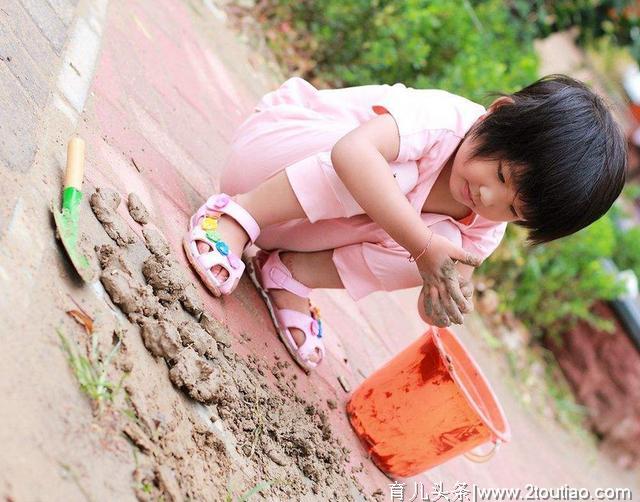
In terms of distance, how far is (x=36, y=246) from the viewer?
4.46 ft

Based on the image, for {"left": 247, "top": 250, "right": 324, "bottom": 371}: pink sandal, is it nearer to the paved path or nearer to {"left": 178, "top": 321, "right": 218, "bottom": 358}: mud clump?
the paved path

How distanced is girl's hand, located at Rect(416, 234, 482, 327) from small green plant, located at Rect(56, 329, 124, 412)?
2.59ft

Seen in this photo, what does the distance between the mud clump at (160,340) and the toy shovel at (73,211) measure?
145 mm

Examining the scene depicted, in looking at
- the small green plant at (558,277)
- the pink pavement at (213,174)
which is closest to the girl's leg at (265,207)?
the pink pavement at (213,174)

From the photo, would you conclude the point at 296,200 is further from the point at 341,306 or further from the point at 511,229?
the point at 511,229

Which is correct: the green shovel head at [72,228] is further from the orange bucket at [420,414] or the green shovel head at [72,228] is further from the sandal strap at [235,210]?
the orange bucket at [420,414]

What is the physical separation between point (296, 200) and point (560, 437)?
8.48 feet

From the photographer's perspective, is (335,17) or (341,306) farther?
(335,17)

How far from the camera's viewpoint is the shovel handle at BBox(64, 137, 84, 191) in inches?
60.1

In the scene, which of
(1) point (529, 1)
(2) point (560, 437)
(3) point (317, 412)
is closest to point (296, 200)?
(3) point (317, 412)

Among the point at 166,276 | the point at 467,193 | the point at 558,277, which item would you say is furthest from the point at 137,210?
the point at 558,277

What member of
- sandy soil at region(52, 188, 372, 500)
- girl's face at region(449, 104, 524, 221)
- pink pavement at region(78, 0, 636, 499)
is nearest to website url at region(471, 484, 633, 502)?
pink pavement at region(78, 0, 636, 499)

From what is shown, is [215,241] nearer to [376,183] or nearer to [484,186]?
[376,183]

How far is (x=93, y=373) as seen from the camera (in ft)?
4.25
